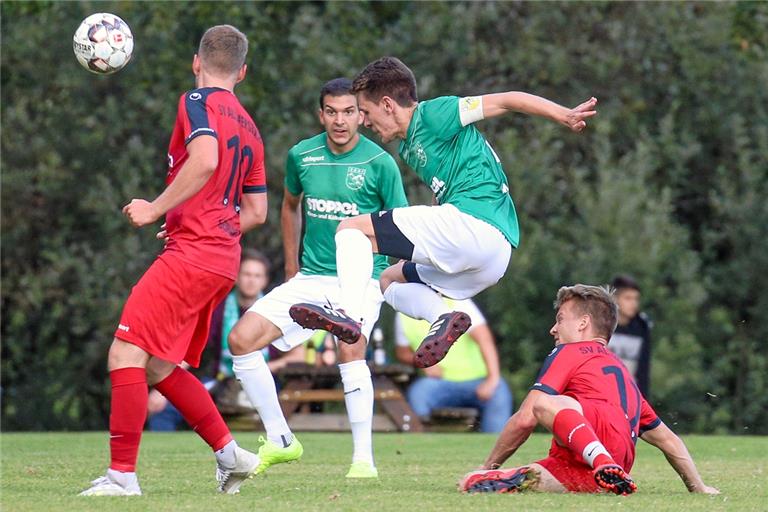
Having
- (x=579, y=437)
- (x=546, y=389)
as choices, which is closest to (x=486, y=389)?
(x=546, y=389)

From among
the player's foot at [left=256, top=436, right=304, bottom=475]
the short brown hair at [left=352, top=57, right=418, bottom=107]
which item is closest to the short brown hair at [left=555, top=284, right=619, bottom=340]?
the short brown hair at [left=352, top=57, right=418, bottom=107]

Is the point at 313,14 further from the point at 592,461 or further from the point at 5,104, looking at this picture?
the point at 592,461

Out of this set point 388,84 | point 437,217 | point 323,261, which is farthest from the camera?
point 323,261

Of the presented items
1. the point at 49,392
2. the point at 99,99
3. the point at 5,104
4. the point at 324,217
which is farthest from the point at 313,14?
the point at 324,217

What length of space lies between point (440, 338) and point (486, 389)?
727 centimetres

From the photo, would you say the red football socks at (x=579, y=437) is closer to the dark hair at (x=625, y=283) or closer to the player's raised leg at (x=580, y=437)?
the player's raised leg at (x=580, y=437)

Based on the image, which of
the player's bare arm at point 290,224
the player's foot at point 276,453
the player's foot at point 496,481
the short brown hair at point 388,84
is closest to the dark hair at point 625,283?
the player's bare arm at point 290,224

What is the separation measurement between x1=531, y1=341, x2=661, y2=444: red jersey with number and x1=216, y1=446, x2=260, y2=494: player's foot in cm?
147

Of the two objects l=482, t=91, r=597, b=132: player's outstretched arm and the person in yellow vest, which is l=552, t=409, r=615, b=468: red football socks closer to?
l=482, t=91, r=597, b=132: player's outstretched arm

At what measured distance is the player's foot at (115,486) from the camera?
6.43 m

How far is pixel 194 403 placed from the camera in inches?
274

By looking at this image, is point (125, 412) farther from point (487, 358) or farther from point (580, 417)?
point (487, 358)

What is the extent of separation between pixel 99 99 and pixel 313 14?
3.39 meters

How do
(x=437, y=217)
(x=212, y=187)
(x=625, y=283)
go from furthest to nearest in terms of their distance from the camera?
(x=625, y=283), (x=437, y=217), (x=212, y=187)
